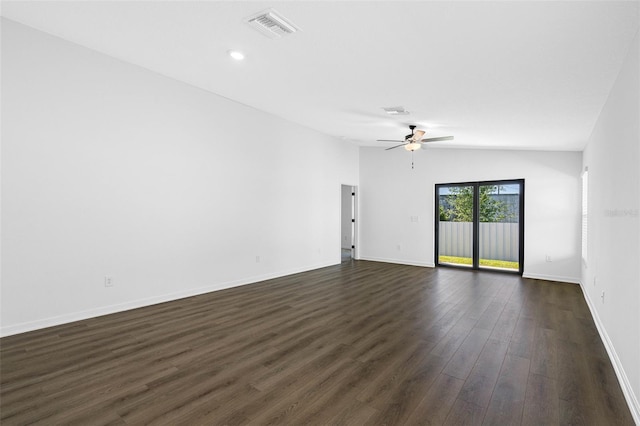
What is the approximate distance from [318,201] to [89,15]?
200 inches

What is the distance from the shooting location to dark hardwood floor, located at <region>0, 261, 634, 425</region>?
2.09 meters

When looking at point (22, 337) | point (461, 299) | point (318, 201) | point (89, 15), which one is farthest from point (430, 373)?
Result: point (318, 201)

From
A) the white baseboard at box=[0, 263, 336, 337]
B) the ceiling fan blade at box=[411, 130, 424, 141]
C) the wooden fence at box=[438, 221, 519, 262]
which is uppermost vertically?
the ceiling fan blade at box=[411, 130, 424, 141]

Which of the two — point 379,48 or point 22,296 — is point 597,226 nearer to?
point 379,48

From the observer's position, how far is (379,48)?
301 centimetres

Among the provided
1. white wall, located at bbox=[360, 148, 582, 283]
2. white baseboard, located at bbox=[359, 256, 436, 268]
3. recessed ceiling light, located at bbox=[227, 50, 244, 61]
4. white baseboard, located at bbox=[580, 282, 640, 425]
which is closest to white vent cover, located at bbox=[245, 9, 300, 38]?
recessed ceiling light, located at bbox=[227, 50, 244, 61]

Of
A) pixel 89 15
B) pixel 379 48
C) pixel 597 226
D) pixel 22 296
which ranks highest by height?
pixel 89 15

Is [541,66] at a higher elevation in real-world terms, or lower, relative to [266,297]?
higher

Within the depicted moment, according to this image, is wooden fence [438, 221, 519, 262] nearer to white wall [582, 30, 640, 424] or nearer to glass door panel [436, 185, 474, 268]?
glass door panel [436, 185, 474, 268]

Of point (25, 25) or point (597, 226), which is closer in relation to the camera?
point (25, 25)

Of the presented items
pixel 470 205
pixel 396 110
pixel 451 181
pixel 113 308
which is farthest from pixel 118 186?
pixel 470 205

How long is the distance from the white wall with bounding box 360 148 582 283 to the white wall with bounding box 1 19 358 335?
10.8ft

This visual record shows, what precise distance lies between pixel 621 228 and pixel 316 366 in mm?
2713

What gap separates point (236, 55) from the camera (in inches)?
139
